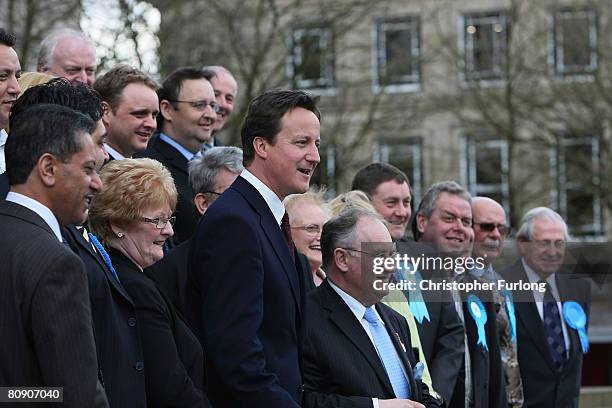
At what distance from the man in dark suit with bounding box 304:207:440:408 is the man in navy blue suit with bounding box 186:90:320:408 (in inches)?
19.0

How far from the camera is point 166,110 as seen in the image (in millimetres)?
7773

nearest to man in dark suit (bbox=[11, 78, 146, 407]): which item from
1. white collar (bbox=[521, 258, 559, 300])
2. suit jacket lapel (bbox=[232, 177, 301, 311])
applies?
suit jacket lapel (bbox=[232, 177, 301, 311])

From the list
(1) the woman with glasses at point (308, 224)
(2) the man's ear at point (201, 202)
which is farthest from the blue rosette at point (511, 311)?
(2) the man's ear at point (201, 202)

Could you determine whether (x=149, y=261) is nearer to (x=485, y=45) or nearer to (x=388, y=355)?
(x=388, y=355)

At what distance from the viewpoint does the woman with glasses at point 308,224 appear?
22.0ft

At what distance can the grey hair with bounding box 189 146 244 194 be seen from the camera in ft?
21.1

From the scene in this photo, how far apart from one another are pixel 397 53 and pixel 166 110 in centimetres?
1686

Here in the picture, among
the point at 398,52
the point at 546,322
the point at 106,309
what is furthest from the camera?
the point at 398,52

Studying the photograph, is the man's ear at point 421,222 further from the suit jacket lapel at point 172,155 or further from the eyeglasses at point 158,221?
the eyeglasses at point 158,221

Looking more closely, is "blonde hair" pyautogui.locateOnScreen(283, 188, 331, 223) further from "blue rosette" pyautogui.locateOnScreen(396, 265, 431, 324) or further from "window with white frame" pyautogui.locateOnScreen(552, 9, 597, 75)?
"window with white frame" pyautogui.locateOnScreen(552, 9, 597, 75)

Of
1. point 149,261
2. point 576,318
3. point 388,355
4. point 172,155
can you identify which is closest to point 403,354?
point 388,355

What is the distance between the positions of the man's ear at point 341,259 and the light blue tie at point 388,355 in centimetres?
23

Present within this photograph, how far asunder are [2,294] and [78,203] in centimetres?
42

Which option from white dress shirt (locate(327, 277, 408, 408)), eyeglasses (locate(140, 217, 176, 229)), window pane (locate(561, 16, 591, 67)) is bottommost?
white dress shirt (locate(327, 277, 408, 408))
